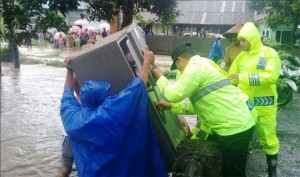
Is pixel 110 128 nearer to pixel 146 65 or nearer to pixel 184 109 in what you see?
pixel 146 65

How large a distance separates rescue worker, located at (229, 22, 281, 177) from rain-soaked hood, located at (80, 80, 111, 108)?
1666mm

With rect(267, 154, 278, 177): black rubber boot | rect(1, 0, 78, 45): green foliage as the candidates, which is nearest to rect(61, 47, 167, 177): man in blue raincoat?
rect(1, 0, 78, 45): green foliage

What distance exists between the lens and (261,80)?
3.79 meters

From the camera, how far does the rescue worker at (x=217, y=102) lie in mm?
2928

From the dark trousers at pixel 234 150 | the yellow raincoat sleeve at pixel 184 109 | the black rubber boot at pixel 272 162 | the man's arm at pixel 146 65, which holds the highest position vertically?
the man's arm at pixel 146 65

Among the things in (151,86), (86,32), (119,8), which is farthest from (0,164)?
(86,32)

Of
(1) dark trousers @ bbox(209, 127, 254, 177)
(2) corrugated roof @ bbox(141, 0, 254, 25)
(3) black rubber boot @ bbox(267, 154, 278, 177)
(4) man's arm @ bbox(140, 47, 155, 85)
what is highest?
(2) corrugated roof @ bbox(141, 0, 254, 25)

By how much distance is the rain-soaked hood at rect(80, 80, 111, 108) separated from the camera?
274 cm

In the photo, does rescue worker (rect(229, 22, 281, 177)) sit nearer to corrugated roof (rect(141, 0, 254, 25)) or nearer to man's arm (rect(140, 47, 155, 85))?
man's arm (rect(140, 47, 155, 85))

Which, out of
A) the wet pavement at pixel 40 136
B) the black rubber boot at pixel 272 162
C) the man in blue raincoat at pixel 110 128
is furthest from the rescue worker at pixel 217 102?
the wet pavement at pixel 40 136

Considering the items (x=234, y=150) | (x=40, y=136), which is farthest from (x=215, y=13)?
(x=234, y=150)

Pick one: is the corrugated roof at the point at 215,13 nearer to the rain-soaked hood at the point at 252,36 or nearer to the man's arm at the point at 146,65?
the rain-soaked hood at the point at 252,36

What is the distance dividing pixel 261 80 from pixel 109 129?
1.89 meters

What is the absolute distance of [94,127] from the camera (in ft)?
8.75
